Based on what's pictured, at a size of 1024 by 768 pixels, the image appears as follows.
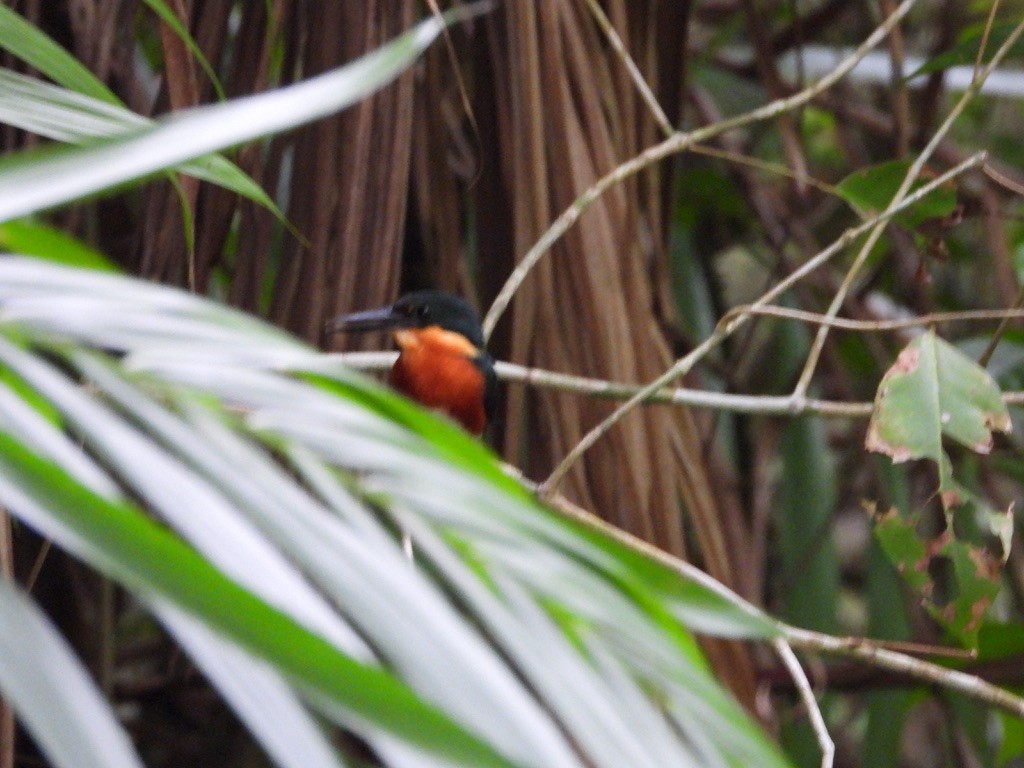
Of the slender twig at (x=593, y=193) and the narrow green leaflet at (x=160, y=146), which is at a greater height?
the slender twig at (x=593, y=193)

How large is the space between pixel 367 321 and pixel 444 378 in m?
0.74

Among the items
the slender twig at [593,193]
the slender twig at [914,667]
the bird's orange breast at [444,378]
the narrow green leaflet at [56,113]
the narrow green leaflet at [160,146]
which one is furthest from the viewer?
the bird's orange breast at [444,378]

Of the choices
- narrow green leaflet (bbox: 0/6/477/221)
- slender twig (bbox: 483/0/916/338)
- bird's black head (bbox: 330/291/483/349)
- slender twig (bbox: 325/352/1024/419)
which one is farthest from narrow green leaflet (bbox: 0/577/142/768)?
bird's black head (bbox: 330/291/483/349)

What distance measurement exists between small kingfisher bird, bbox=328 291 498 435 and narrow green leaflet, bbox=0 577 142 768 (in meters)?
1.88

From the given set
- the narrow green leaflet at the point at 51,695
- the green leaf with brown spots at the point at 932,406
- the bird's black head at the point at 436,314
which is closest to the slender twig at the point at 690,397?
the green leaf with brown spots at the point at 932,406

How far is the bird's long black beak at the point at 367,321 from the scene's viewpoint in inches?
69.3

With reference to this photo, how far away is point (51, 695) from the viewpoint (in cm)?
39

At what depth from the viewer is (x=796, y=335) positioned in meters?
3.21

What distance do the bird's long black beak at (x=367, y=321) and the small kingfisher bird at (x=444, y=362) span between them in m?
0.17

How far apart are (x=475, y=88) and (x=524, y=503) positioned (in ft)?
5.21

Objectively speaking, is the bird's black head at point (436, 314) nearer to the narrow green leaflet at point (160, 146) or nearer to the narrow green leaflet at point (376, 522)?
the narrow green leaflet at point (160, 146)

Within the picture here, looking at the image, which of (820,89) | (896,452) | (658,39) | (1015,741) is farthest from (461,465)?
(1015,741)

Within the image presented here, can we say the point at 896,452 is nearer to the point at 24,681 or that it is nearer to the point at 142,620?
the point at 24,681

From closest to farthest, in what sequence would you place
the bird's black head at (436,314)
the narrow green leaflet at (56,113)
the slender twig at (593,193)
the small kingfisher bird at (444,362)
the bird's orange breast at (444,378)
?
the narrow green leaflet at (56,113) < the slender twig at (593,193) < the bird's black head at (436,314) < the small kingfisher bird at (444,362) < the bird's orange breast at (444,378)
